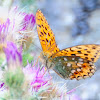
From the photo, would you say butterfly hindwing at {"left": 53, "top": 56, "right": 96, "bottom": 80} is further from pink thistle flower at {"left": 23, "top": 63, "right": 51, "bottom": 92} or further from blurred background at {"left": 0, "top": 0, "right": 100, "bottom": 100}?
blurred background at {"left": 0, "top": 0, "right": 100, "bottom": 100}

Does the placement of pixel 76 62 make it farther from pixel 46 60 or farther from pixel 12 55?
pixel 12 55

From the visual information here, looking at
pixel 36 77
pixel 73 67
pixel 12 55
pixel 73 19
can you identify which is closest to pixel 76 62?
pixel 73 67

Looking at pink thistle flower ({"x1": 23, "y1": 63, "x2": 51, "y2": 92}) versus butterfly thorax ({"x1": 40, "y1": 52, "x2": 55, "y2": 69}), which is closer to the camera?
pink thistle flower ({"x1": 23, "y1": 63, "x2": 51, "y2": 92})

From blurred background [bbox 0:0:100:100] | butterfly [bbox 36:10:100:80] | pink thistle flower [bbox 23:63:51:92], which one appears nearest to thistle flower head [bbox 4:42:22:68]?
pink thistle flower [bbox 23:63:51:92]

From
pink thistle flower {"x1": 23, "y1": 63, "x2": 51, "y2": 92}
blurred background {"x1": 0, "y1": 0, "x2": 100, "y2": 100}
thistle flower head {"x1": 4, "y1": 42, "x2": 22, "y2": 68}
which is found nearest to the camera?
thistle flower head {"x1": 4, "y1": 42, "x2": 22, "y2": 68}

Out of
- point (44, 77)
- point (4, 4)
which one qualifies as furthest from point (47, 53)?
point (4, 4)

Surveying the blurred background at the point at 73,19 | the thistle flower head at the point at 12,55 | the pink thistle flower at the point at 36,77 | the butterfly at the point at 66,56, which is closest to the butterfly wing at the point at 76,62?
the butterfly at the point at 66,56

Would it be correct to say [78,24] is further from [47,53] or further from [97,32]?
[47,53]

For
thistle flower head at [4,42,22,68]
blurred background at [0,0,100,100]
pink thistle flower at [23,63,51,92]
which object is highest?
blurred background at [0,0,100,100]
